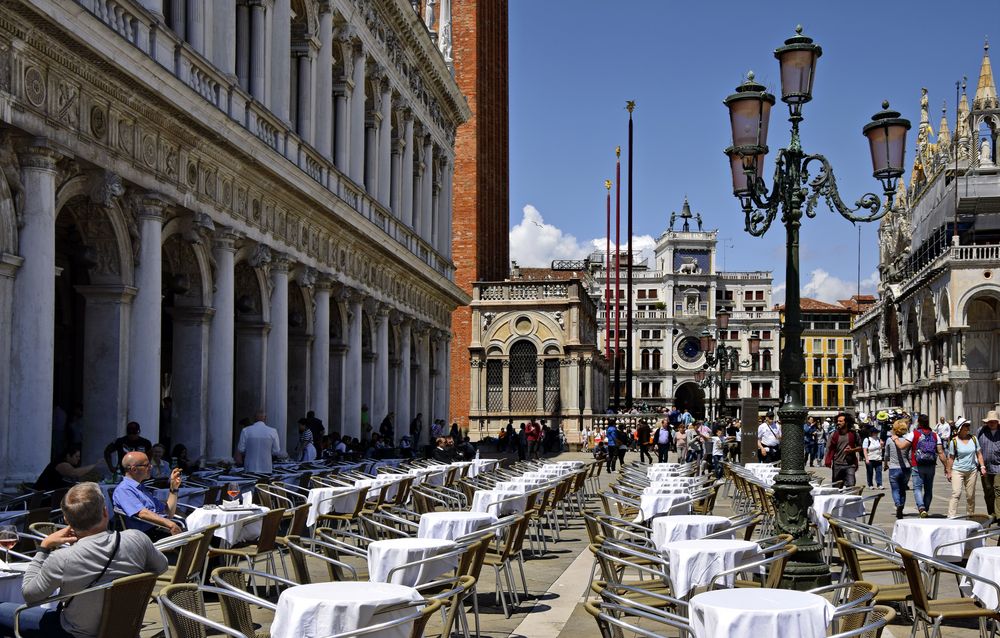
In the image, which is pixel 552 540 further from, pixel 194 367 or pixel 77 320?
pixel 77 320

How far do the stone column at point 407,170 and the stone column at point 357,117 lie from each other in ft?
18.5

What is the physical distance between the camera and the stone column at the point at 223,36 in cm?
1859

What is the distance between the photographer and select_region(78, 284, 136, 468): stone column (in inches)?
597

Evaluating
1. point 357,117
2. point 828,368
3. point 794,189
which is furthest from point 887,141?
point 828,368

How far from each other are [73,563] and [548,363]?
4084 cm

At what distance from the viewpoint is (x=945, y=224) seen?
61438 mm

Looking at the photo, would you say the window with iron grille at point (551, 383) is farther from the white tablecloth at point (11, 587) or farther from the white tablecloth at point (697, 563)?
the white tablecloth at point (11, 587)

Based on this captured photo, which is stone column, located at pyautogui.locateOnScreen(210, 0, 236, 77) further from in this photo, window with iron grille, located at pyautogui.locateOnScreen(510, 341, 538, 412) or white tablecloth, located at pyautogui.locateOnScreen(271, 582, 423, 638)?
window with iron grille, located at pyautogui.locateOnScreen(510, 341, 538, 412)

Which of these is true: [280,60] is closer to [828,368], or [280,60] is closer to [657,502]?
[657,502]

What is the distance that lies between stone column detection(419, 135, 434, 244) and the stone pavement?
2298 centimetres

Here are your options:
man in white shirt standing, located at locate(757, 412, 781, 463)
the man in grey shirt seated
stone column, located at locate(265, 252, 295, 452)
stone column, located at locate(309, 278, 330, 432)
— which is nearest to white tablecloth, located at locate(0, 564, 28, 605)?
the man in grey shirt seated

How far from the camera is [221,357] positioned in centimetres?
1856

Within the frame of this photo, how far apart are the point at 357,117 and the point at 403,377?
30.4ft

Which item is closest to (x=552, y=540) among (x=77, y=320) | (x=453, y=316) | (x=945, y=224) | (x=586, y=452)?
(x=77, y=320)
